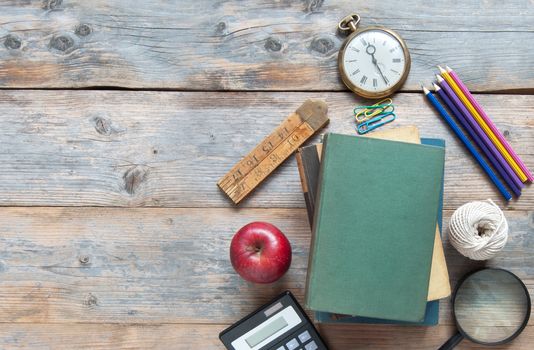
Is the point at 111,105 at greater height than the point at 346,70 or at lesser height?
lesser

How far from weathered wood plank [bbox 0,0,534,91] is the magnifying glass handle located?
1.47 ft

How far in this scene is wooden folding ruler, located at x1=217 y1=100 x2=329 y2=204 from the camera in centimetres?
116

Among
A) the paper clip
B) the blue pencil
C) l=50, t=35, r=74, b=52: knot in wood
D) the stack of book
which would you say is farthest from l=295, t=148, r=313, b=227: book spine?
l=50, t=35, r=74, b=52: knot in wood

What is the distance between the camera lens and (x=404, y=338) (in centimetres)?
117

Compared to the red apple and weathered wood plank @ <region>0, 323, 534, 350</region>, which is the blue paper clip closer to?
the red apple

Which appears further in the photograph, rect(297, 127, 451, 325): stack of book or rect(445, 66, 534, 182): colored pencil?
rect(445, 66, 534, 182): colored pencil

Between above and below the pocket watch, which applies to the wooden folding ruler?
below

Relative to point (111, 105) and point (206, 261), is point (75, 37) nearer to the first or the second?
point (111, 105)

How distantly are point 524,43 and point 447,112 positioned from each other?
0.19 m

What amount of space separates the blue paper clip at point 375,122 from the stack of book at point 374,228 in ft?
0.42

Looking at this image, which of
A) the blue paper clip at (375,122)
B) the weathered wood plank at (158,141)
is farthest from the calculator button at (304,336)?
the blue paper clip at (375,122)

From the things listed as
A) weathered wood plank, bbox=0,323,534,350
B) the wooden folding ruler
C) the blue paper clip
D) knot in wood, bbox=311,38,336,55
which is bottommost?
weathered wood plank, bbox=0,323,534,350

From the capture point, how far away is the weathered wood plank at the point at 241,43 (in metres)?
1.19

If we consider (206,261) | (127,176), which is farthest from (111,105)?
(206,261)
